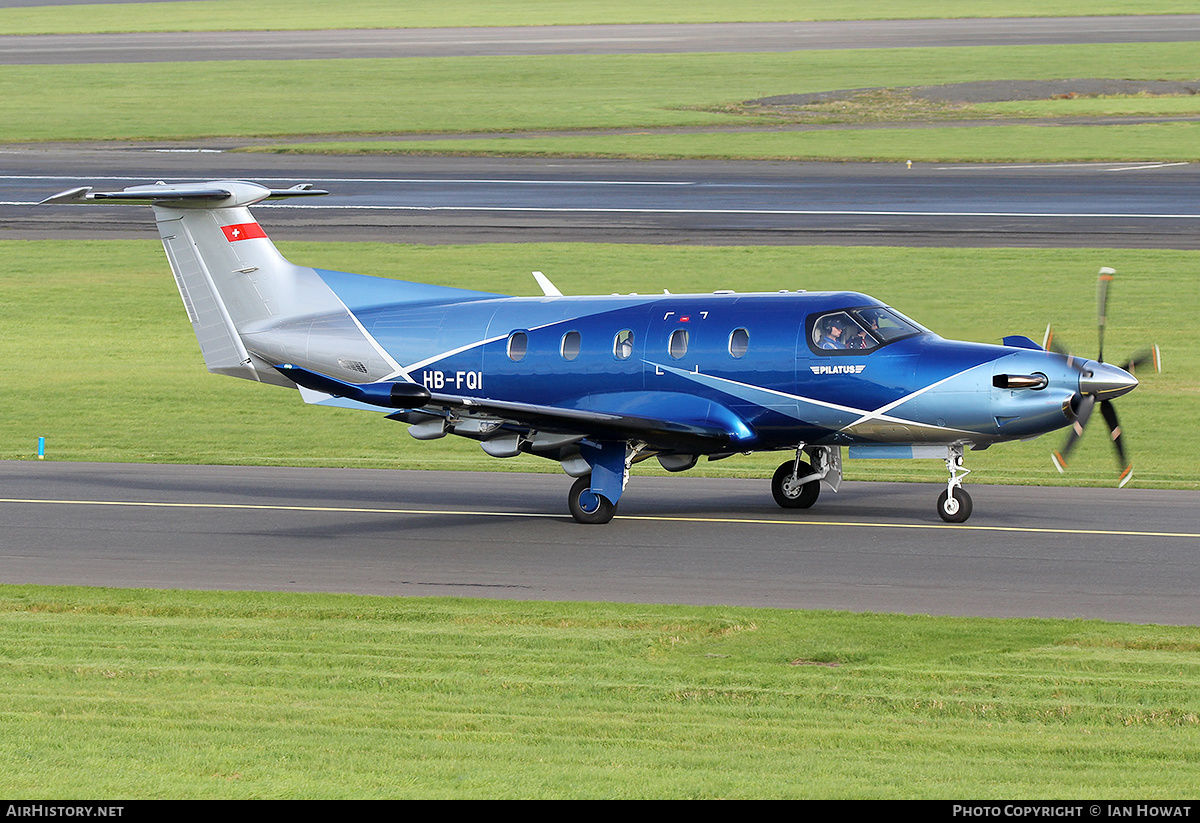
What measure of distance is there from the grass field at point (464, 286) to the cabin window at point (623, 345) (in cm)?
577

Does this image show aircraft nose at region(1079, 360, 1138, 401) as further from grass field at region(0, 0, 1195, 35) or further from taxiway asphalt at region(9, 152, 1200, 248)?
grass field at region(0, 0, 1195, 35)

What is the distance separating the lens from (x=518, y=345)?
852 inches

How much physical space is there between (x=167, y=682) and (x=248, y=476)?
533 inches

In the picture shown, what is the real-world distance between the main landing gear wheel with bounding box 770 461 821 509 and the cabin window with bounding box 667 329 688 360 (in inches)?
94.4

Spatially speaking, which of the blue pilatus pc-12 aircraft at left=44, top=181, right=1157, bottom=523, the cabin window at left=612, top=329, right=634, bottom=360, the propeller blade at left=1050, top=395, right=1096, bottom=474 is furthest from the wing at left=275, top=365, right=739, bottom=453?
the propeller blade at left=1050, top=395, right=1096, bottom=474

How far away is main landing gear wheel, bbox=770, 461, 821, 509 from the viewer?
2153cm

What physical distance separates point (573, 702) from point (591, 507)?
9.05m

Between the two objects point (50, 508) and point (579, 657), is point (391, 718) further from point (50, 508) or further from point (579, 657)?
point (50, 508)

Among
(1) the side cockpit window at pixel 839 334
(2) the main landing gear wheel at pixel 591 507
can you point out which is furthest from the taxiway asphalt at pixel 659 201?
(2) the main landing gear wheel at pixel 591 507

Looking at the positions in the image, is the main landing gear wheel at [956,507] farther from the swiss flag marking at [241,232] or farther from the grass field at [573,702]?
the swiss flag marking at [241,232]

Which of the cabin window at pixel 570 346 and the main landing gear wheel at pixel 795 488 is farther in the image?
the main landing gear wheel at pixel 795 488

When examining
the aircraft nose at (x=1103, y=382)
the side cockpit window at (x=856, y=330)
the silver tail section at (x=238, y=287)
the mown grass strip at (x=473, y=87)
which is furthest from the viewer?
the mown grass strip at (x=473, y=87)

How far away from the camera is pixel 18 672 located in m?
12.7

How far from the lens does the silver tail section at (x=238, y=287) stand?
75.3 feet
